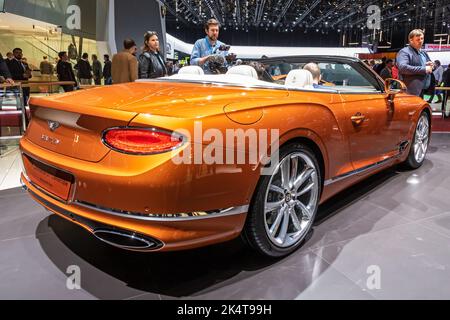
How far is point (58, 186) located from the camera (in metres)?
1.85

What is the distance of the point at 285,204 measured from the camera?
7.23ft

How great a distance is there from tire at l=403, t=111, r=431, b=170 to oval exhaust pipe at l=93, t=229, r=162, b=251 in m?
3.20

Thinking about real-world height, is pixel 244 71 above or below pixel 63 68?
below

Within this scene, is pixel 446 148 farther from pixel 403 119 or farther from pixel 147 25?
pixel 147 25

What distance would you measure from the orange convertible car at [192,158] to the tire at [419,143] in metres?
1.74

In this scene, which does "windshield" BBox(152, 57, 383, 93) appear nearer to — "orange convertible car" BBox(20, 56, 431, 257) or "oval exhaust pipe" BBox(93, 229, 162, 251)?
"orange convertible car" BBox(20, 56, 431, 257)

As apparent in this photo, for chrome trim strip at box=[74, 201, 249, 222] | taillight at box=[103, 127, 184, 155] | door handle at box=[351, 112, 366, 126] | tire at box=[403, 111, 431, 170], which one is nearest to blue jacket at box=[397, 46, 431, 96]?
tire at box=[403, 111, 431, 170]

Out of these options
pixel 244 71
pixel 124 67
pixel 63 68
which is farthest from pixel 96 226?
pixel 63 68

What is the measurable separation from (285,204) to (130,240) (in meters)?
0.94

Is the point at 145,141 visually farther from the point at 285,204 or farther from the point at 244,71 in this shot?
the point at 244,71

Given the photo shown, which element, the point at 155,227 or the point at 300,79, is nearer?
the point at 155,227

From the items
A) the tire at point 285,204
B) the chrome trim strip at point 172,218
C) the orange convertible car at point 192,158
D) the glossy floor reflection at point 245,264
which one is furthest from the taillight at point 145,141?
the glossy floor reflection at point 245,264

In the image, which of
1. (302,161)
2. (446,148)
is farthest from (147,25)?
(302,161)

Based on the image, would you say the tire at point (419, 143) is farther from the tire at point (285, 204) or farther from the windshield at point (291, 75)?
the tire at point (285, 204)
